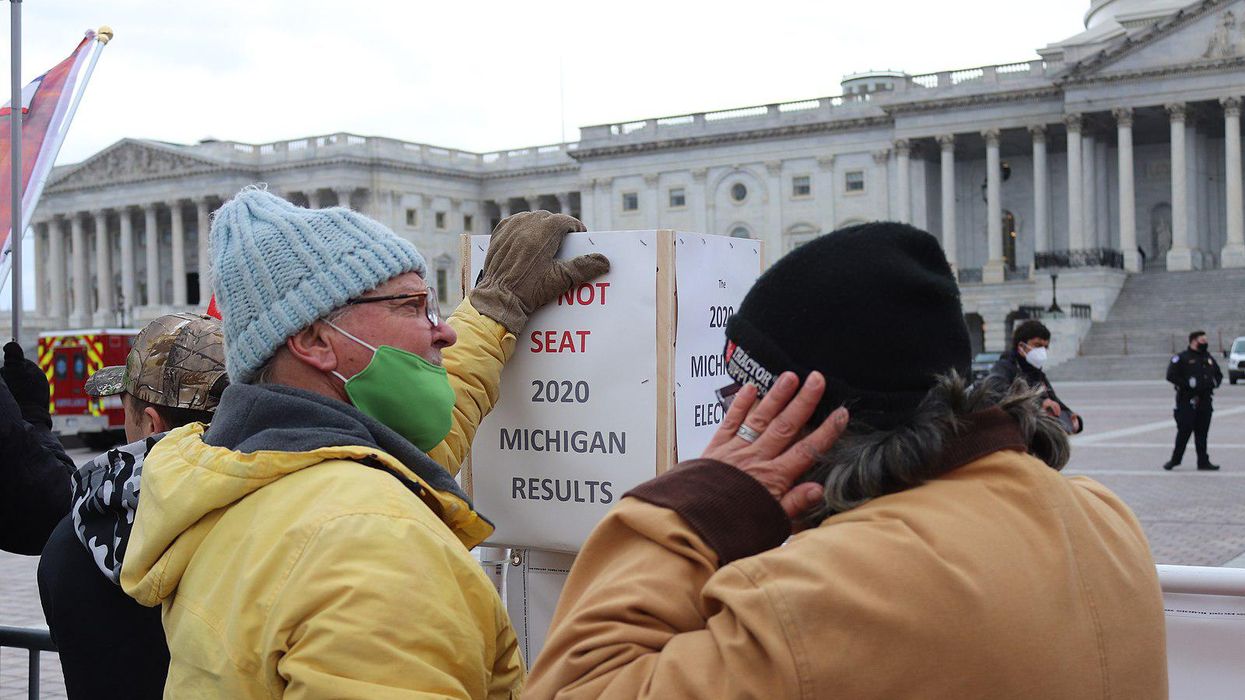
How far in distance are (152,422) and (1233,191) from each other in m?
58.5

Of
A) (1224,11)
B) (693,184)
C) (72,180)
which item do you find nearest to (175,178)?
(72,180)

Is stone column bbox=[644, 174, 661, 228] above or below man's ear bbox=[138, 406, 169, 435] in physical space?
above

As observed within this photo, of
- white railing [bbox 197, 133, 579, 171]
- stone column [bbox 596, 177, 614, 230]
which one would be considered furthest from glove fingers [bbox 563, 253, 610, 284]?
white railing [bbox 197, 133, 579, 171]

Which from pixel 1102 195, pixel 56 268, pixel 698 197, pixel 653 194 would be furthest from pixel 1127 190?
pixel 56 268

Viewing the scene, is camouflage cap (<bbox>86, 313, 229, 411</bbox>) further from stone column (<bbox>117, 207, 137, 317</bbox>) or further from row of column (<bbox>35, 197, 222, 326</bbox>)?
stone column (<bbox>117, 207, 137, 317</bbox>)

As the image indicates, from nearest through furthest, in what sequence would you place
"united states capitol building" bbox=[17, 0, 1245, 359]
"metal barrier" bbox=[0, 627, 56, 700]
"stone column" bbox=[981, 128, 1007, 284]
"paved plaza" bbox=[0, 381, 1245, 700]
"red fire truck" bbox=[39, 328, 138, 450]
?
"metal barrier" bbox=[0, 627, 56, 700], "paved plaza" bbox=[0, 381, 1245, 700], "red fire truck" bbox=[39, 328, 138, 450], "united states capitol building" bbox=[17, 0, 1245, 359], "stone column" bbox=[981, 128, 1007, 284]

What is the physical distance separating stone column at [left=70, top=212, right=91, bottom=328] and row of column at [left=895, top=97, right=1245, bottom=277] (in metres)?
58.4

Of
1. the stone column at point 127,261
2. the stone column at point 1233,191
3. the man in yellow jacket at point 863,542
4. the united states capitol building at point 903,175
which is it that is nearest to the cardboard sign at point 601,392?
the man in yellow jacket at point 863,542

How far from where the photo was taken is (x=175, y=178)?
85.2 meters

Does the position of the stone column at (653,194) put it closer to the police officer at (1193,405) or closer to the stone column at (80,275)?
the stone column at (80,275)

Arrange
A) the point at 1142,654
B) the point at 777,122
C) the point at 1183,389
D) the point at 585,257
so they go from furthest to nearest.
A: the point at 777,122
the point at 1183,389
the point at 585,257
the point at 1142,654

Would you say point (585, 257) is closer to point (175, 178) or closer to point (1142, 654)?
point (1142, 654)

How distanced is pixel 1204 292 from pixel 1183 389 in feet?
119

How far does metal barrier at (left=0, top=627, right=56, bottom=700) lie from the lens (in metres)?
4.24
